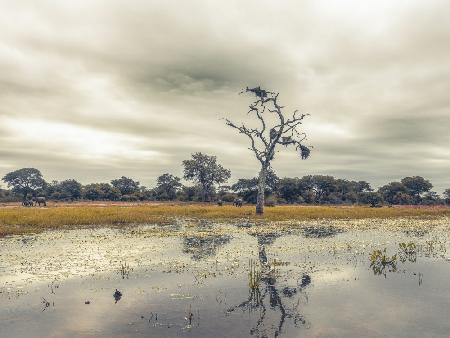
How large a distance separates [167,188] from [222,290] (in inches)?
4120

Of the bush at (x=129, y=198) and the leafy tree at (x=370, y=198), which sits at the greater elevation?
the leafy tree at (x=370, y=198)

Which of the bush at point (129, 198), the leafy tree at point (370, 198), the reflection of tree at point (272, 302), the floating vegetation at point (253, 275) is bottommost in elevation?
the reflection of tree at point (272, 302)

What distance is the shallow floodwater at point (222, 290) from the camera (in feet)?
26.6

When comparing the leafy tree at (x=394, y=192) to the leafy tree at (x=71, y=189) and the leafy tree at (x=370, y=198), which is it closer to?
the leafy tree at (x=370, y=198)

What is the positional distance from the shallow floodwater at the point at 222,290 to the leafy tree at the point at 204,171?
78059mm

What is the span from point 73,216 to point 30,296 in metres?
26.2

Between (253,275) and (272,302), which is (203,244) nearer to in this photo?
(253,275)

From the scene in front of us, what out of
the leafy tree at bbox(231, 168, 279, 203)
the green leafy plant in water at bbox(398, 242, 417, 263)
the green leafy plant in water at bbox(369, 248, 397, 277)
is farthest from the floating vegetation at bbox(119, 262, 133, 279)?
the leafy tree at bbox(231, 168, 279, 203)

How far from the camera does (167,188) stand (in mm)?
114000

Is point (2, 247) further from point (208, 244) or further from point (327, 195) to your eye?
point (327, 195)

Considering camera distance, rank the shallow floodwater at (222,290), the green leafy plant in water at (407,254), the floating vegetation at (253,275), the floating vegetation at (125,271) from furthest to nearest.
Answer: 1. the green leafy plant in water at (407,254)
2. the floating vegetation at (125,271)
3. the floating vegetation at (253,275)
4. the shallow floodwater at (222,290)

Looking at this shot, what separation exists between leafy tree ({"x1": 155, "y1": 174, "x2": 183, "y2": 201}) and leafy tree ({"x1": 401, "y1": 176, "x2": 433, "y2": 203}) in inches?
2605

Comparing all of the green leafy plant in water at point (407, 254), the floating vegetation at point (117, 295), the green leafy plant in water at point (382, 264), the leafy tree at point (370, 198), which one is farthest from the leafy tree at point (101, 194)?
the floating vegetation at point (117, 295)

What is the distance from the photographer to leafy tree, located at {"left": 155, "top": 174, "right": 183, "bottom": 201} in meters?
109
